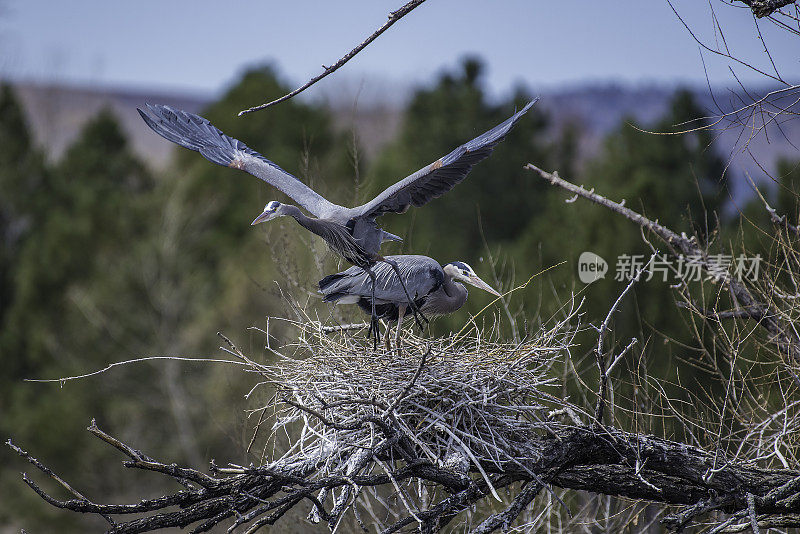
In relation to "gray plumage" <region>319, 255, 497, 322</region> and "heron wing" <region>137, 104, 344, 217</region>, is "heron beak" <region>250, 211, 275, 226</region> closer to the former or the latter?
"heron wing" <region>137, 104, 344, 217</region>

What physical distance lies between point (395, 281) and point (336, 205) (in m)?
0.58

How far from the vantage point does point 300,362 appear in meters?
4.86

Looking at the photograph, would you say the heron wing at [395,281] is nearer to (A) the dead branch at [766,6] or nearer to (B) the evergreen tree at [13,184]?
(A) the dead branch at [766,6]

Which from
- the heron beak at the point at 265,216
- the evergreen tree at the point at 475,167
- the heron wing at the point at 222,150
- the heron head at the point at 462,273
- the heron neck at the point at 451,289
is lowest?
the evergreen tree at the point at 475,167

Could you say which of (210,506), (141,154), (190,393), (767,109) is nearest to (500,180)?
(190,393)

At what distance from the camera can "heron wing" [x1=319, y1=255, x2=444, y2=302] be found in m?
5.10

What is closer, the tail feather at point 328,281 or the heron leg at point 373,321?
the heron leg at point 373,321

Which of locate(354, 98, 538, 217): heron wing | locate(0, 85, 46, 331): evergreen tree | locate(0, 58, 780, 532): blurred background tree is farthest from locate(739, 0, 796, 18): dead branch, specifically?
locate(0, 85, 46, 331): evergreen tree

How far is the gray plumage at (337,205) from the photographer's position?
4.44 metres

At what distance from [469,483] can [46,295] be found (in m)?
18.4

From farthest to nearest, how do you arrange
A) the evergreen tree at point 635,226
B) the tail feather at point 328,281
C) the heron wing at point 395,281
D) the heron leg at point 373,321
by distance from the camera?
the evergreen tree at point 635,226, the tail feather at point 328,281, the heron wing at point 395,281, the heron leg at point 373,321

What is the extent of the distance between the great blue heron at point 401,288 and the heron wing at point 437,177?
0.46m

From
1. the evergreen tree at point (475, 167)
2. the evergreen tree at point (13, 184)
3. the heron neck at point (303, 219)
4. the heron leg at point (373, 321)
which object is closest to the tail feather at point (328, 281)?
the heron leg at point (373, 321)

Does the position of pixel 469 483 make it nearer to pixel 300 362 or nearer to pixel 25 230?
pixel 300 362
